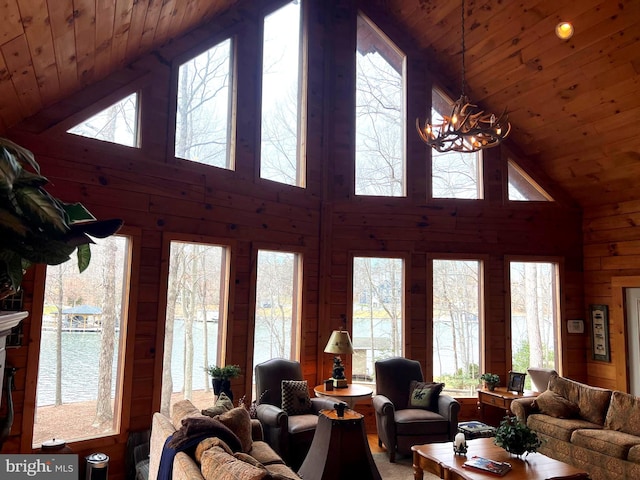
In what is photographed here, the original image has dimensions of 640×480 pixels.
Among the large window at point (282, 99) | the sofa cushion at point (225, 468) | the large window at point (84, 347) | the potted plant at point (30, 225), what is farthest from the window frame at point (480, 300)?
the potted plant at point (30, 225)

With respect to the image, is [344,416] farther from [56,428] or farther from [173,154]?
[173,154]

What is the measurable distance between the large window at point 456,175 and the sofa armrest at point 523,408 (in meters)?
2.88

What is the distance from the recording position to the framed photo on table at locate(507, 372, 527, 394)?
5.67 meters

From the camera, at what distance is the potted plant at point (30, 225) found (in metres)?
1.15

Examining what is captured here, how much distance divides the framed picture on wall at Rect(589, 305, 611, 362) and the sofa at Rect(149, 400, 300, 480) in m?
5.03

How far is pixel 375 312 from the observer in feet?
20.5

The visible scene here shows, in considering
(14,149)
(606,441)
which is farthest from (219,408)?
(606,441)

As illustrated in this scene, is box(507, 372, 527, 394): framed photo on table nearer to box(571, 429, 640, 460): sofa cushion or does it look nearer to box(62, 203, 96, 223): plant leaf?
box(571, 429, 640, 460): sofa cushion

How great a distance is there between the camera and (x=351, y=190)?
6.33 m

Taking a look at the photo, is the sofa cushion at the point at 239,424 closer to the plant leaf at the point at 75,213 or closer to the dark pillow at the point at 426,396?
the dark pillow at the point at 426,396

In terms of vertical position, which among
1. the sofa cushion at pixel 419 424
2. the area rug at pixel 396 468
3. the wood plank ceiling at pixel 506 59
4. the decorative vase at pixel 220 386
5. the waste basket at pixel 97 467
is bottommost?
the area rug at pixel 396 468

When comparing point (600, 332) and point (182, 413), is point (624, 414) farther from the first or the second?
point (182, 413)

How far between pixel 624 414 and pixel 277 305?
12.5 feet

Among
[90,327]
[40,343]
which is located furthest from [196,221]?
[40,343]
